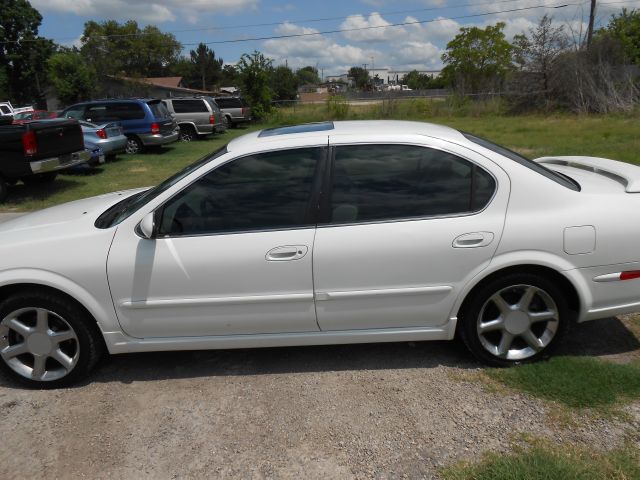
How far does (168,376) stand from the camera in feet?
11.6

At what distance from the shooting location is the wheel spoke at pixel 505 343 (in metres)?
3.36

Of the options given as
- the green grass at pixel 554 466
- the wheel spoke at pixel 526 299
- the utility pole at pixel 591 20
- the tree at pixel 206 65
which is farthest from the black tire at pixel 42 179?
the tree at pixel 206 65

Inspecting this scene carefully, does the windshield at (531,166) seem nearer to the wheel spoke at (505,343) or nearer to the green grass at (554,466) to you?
the wheel spoke at (505,343)

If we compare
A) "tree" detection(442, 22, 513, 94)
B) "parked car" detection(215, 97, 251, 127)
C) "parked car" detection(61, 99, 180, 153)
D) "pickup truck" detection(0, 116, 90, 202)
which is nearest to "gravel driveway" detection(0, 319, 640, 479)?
"pickup truck" detection(0, 116, 90, 202)

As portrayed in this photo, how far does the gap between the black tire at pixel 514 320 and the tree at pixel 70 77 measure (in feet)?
139

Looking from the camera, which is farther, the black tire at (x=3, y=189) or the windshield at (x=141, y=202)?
the black tire at (x=3, y=189)

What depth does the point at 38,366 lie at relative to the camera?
3.40 meters

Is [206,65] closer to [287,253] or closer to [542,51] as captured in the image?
[542,51]

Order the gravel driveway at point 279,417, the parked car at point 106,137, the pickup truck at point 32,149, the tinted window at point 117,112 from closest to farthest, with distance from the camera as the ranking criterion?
the gravel driveway at point 279,417 → the pickup truck at point 32,149 → the parked car at point 106,137 → the tinted window at point 117,112

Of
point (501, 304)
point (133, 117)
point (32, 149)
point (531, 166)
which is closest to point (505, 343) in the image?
point (501, 304)

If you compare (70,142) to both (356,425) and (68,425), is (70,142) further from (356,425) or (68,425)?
(356,425)

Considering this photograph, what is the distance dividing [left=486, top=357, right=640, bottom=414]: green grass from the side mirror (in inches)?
88.7

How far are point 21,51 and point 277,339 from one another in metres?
68.5

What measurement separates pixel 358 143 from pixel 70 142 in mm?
8968
